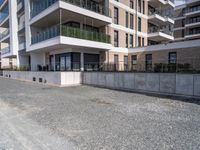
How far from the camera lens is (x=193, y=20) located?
130 ft

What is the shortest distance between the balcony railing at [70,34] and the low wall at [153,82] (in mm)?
4258

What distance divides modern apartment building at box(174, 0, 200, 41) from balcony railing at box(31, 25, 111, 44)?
2826 cm

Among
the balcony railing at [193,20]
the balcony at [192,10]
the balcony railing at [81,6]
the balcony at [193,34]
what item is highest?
the balcony at [192,10]

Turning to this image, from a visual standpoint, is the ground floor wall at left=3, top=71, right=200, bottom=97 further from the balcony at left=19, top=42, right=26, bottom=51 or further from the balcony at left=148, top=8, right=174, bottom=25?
the balcony at left=148, top=8, right=174, bottom=25

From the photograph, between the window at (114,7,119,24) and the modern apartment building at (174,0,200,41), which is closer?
the window at (114,7,119,24)

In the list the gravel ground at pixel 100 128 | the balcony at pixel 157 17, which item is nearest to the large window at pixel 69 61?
the gravel ground at pixel 100 128

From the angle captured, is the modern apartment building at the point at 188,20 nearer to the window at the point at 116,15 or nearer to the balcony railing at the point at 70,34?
the window at the point at 116,15

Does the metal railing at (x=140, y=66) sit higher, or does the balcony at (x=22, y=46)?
the balcony at (x=22, y=46)

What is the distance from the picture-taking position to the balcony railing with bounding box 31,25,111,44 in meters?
15.5

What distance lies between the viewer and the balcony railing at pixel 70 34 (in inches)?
608

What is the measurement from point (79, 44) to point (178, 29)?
37714mm

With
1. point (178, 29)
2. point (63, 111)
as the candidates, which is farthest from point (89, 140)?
point (178, 29)

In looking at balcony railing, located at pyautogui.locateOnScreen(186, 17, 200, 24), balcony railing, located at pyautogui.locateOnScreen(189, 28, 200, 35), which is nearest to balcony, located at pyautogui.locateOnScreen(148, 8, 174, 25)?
balcony railing, located at pyautogui.locateOnScreen(186, 17, 200, 24)

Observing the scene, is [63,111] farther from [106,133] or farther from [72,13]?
[72,13]
